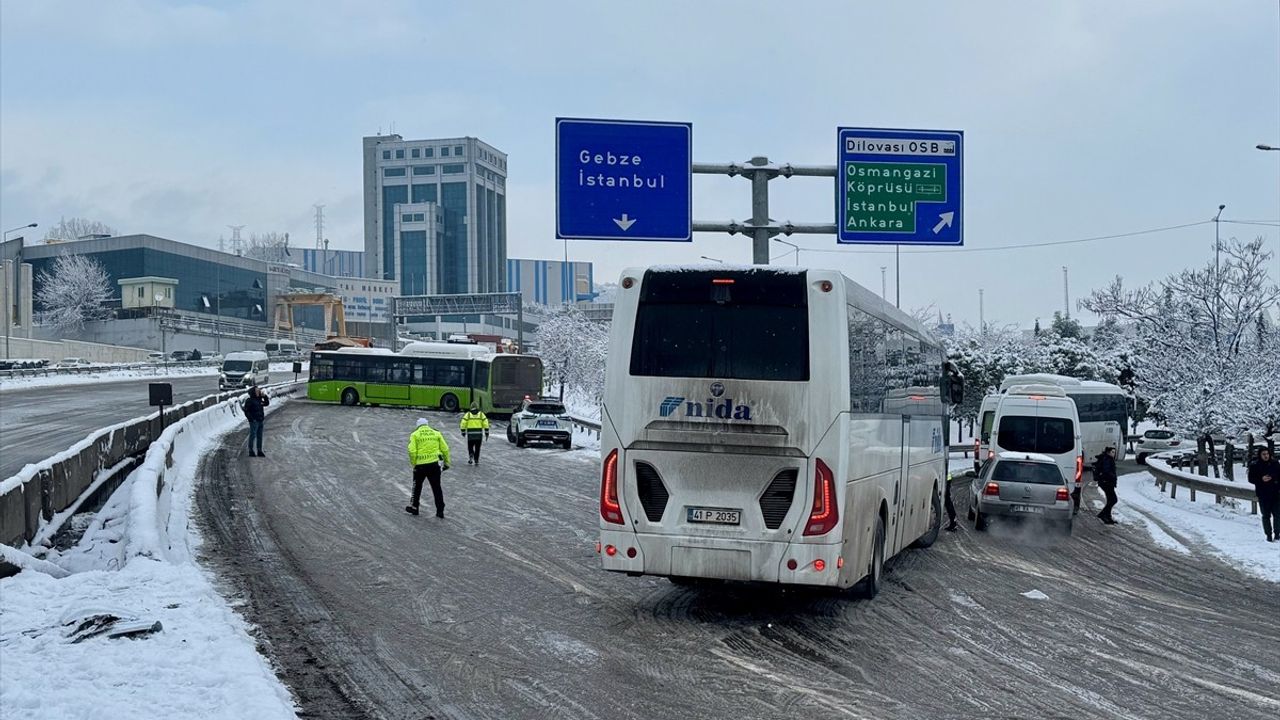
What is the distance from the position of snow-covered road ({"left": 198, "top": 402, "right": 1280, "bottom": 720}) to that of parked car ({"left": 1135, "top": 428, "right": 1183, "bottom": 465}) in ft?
127

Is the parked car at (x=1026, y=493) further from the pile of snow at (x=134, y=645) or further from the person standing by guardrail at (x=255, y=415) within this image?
the person standing by guardrail at (x=255, y=415)

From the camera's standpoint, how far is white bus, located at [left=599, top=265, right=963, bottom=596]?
10938mm

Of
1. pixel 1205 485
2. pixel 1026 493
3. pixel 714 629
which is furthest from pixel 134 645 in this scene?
pixel 1205 485

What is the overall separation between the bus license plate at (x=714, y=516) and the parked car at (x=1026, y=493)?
40.2ft

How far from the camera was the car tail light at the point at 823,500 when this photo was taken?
10.9 meters

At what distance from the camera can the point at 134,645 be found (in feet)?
29.5

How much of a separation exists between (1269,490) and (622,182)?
39.7 ft

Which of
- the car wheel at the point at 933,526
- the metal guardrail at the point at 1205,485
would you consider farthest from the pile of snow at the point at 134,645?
the metal guardrail at the point at 1205,485

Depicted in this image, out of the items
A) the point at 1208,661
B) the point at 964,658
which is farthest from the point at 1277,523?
the point at 964,658

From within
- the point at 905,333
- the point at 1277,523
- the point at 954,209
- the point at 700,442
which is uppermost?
the point at 954,209

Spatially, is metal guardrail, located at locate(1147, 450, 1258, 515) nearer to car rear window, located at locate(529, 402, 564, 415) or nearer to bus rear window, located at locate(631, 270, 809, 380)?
bus rear window, located at locate(631, 270, 809, 380)

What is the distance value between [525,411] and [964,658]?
31.4 meters

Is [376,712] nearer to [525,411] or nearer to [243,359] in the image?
[525,411]

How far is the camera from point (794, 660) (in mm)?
9766
